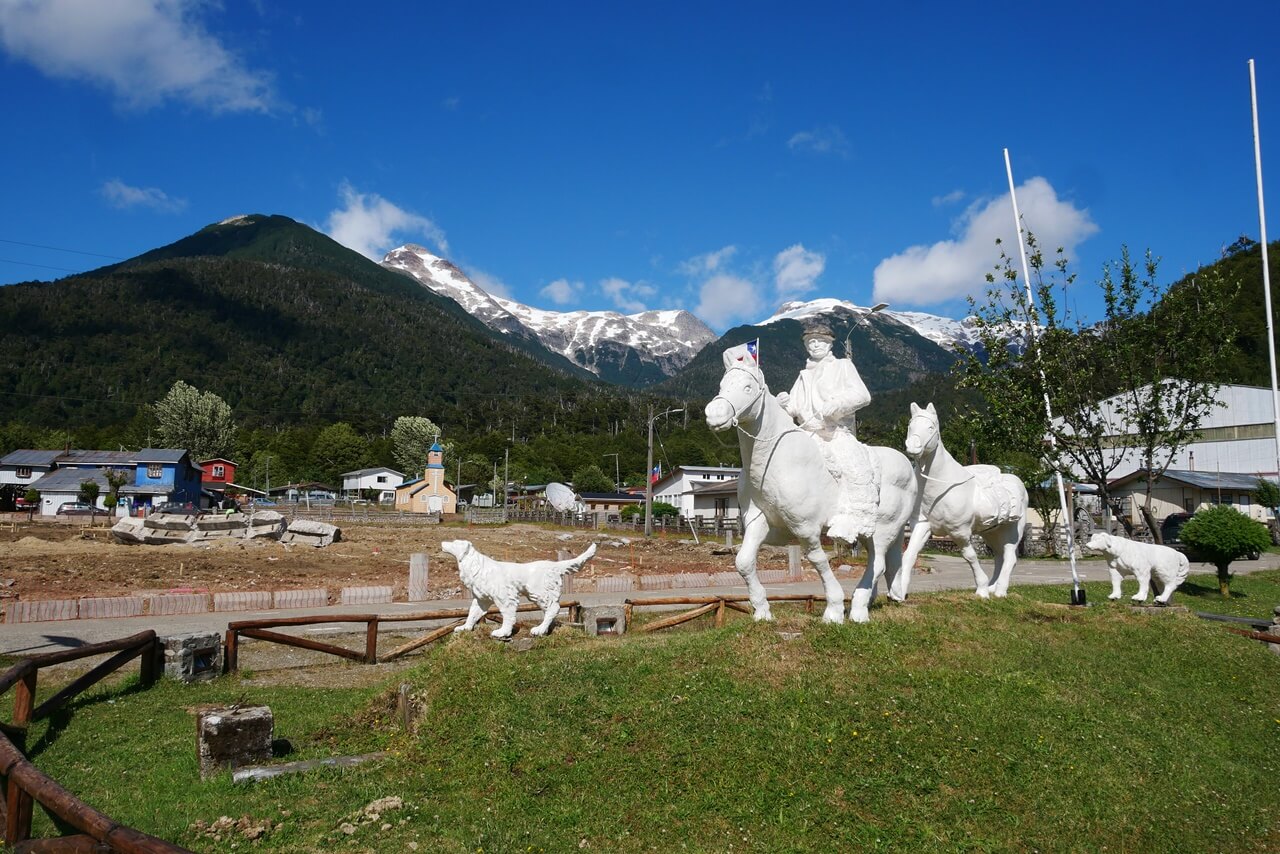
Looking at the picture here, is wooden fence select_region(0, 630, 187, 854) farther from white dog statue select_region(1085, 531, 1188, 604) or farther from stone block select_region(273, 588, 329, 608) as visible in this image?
white dog statue select_region(1085, 531, 1188, 604)

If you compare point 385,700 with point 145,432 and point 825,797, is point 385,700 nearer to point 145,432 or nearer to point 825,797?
point 825,797

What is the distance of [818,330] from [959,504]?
369cm

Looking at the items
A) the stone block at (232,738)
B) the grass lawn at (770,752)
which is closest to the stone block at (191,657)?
the grass lawn at (770,752)

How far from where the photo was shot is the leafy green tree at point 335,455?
106 m

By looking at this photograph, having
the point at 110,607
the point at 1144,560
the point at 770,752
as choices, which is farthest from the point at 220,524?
the point at 770,752

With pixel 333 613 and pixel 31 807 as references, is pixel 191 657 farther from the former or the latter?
pixel 31 807

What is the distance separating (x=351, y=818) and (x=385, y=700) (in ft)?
8.49

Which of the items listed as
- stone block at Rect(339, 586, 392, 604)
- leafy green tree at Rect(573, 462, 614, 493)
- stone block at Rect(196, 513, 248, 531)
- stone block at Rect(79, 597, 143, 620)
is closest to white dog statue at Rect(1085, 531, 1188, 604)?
stone block at Rect(339, 586, 392, 604)

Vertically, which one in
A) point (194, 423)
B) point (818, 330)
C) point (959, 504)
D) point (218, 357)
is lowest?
point (959, 504)

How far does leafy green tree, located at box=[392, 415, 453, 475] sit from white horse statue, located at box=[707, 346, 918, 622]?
318 ft

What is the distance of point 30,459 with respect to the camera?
64688 millimetres

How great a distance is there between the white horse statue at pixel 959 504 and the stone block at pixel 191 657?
965 centimetres

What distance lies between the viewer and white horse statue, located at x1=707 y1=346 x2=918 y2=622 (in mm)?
7418

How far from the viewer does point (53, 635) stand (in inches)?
538
